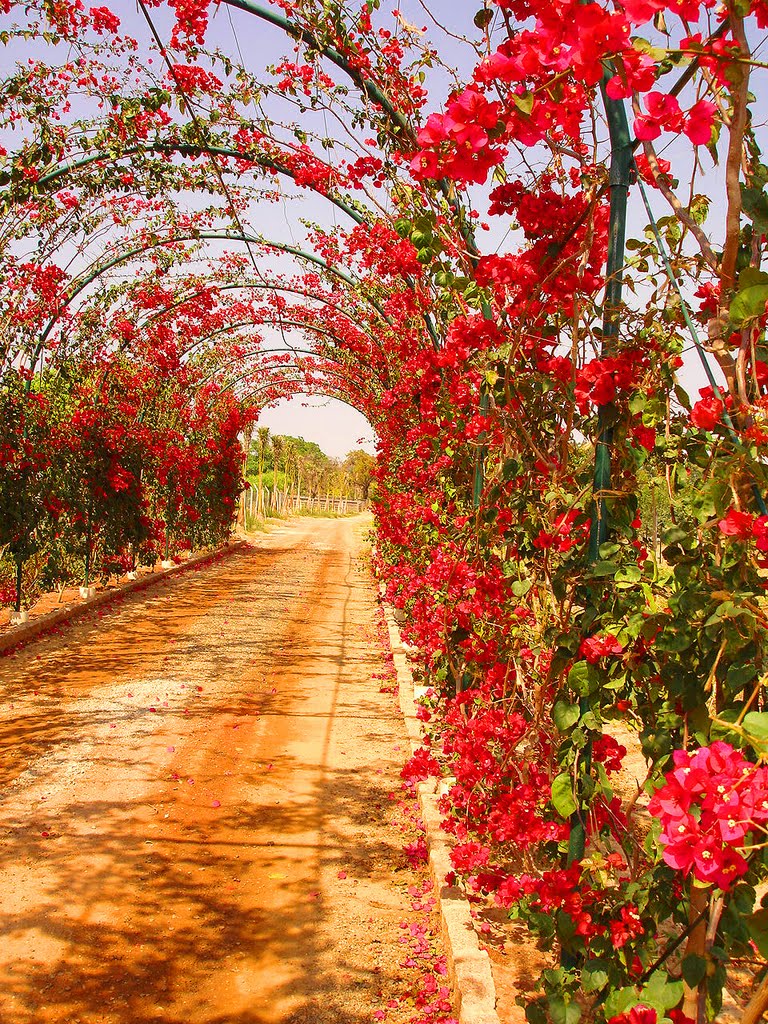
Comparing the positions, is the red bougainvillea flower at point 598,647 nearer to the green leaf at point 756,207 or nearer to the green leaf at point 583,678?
the green leaf at point 583,678

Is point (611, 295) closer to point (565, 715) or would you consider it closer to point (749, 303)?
point (749, 303)

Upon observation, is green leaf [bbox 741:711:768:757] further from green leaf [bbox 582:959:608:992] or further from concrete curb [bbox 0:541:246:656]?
concrete curb [bbox 0:541:246:656]

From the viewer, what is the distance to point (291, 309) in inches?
484

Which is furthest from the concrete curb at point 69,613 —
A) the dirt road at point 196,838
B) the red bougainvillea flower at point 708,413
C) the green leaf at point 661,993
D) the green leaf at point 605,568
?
the red bougainvillea flower at point 708,413

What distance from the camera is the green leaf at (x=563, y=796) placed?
1864 mm

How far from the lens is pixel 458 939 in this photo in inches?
106

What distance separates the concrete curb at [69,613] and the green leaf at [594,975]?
643cm

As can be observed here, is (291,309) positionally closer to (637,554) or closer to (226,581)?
(226,581)

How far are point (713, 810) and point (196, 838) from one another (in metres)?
3.09

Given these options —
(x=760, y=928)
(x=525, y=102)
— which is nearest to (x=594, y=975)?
(x=760, y=928)

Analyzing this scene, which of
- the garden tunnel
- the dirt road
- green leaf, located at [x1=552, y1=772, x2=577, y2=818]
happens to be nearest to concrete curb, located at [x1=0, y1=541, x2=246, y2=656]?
the dirt road

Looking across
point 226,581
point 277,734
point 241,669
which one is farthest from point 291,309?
point 277,734

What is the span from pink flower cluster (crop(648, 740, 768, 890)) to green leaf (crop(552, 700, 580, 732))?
68cm

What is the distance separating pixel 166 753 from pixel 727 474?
160 inches
